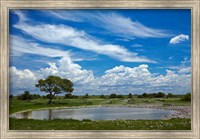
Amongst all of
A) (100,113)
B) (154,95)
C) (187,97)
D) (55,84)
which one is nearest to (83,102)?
(100,113)

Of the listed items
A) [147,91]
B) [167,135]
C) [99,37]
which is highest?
[99,37]

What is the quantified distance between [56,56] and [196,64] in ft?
3.96

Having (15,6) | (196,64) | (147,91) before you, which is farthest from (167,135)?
(15,6)

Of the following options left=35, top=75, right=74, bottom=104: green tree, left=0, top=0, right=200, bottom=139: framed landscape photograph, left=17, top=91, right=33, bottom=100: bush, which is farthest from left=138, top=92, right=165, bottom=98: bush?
left=17, top=91, right=33, bottom=100: bush

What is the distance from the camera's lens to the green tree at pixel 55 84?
333cm

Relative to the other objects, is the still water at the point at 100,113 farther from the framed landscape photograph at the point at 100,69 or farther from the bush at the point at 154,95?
the bush at the point at 154,95

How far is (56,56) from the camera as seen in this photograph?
3.30m

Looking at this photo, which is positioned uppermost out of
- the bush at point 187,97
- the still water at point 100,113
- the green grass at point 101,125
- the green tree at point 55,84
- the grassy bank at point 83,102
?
the green tree at point 55,84

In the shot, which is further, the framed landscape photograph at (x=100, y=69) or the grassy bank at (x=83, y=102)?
the grassy bank at (x=83, y=102)

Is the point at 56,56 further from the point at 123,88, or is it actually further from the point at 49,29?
the point at 123,88

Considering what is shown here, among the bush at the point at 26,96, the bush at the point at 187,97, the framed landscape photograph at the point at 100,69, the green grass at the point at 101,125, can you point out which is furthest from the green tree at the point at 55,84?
the bush at the point at 187,97

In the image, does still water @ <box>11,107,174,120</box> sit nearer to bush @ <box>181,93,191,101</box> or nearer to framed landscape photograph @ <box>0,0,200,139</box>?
framed landscape photograph @ <box>0,0,200,139</box>

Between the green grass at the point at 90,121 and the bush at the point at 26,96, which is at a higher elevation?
the bush at the point at 26,96

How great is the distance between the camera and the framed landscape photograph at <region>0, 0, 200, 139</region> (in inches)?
126
